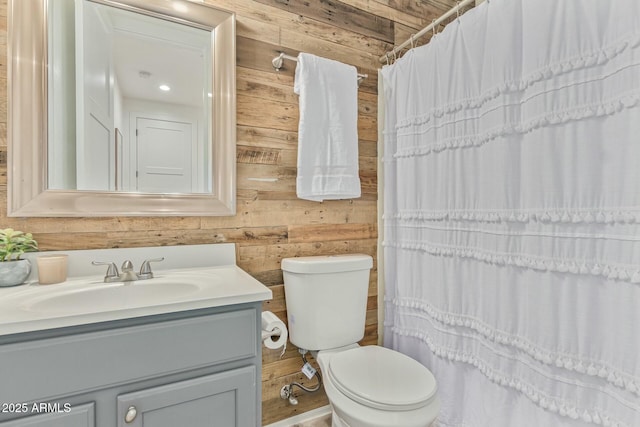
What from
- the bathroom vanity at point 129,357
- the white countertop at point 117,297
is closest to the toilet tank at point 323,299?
the white countertop at point 117,297

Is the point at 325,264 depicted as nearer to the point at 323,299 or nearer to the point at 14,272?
the point at 323,299

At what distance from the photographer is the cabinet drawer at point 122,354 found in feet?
2.32

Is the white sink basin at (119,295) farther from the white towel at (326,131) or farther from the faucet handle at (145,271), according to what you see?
the white towel at (326,131)

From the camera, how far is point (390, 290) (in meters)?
1.68

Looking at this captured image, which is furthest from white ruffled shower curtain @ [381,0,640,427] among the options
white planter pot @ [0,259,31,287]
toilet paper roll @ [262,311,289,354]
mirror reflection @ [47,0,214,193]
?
white planter pot @ [0,259,31,287]

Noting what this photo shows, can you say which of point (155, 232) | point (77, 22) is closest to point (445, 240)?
point (155, 232)

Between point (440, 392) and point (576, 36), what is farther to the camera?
point (440, 392)

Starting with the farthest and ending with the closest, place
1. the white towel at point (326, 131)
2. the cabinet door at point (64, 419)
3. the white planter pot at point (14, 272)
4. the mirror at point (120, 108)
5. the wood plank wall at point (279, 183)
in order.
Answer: the white towel at point (326, 131), the wood plank wall at point (279, 183), the mirror at point (120, 108), the white planter pot at point (14, 272), the cabinet door at point (64, 419)

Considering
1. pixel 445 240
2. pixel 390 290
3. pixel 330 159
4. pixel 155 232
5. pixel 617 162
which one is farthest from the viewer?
pixel 390 290

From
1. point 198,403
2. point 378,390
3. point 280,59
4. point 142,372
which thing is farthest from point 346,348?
point 280,59

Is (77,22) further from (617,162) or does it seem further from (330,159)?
(617,162)

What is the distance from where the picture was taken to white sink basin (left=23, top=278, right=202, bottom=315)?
84 centimetres

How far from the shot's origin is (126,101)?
4.01ft

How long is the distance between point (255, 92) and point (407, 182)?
83cm
